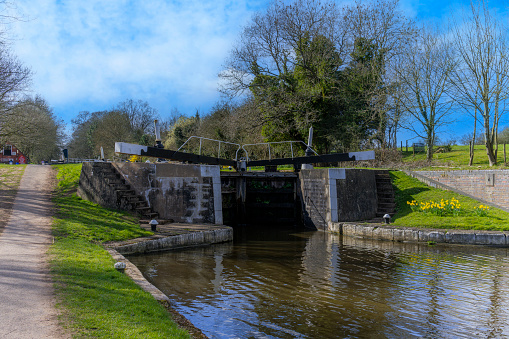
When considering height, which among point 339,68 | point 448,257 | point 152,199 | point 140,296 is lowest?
point 448,257

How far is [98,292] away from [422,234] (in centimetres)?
953

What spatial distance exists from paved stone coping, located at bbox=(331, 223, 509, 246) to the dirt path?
29.4 ft

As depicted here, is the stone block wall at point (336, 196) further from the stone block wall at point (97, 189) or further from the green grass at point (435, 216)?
the stone block wall at point (97, 189)

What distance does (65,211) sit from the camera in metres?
11.1

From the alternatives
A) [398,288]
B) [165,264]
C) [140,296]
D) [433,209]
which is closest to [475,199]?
[433,209]

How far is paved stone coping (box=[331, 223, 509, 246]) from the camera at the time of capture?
1068 centimetres

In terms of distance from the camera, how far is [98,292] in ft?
16.5

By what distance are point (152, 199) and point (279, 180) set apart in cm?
565

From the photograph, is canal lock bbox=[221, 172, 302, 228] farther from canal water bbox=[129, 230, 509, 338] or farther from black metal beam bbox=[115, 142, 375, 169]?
canal water bbox=[129, 230, 509, 338]

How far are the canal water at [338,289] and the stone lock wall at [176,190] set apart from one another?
6.78ft

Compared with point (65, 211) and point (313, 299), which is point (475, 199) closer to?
point (313, 299)

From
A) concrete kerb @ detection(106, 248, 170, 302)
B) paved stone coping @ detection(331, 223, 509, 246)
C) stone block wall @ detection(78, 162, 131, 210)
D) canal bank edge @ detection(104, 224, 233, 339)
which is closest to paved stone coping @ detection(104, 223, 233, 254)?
canal bank edge @ detection(104, 224, 233, 339)

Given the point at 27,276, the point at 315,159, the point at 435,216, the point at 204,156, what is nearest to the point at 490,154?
the point at 435,216

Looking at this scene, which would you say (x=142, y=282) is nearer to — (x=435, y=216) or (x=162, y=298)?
(x=162, y=298)
